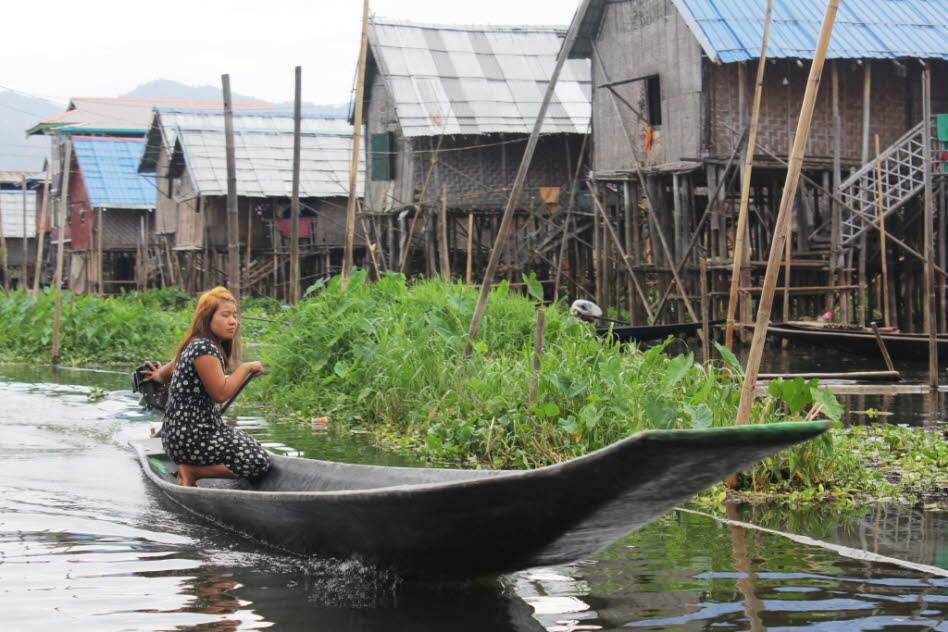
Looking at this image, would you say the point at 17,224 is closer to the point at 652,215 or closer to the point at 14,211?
the point at 14,211

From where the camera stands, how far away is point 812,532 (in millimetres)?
5328

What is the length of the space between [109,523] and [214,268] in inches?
799

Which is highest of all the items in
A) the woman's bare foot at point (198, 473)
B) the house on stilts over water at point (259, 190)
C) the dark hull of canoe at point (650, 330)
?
the house on stilts over water at point (259, 190)

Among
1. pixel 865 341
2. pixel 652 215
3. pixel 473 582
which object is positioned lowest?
pixel 473 582

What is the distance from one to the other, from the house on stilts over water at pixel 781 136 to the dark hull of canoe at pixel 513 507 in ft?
31.4

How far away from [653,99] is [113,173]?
19096mm

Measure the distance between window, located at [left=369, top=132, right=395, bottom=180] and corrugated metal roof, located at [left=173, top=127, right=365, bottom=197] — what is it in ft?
8.15

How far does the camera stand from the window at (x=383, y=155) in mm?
20781

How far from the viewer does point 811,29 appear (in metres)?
14.5

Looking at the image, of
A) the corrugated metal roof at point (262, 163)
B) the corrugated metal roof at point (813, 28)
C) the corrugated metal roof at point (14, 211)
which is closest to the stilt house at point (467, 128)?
the corrugated metal roof at point (262, 163)

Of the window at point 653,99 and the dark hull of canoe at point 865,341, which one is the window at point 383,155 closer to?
the window at point 653,99

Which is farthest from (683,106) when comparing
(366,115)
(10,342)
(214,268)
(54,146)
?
(54,146)

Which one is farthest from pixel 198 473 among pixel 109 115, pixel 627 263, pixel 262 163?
pixel 109 115

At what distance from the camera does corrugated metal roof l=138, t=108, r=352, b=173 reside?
25.0 metres
